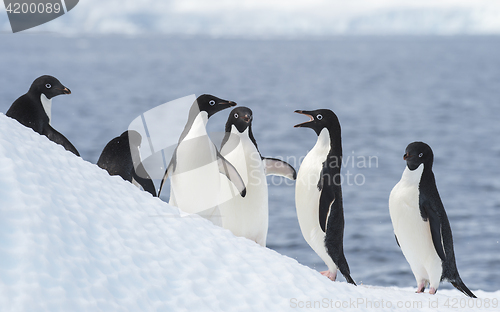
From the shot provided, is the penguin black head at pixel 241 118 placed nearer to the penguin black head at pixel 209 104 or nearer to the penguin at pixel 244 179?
the penguin at pixel 244 179

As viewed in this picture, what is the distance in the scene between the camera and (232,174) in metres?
3.78

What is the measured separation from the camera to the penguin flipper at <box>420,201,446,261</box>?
404 centimetres

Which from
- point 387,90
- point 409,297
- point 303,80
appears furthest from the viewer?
point 303,80

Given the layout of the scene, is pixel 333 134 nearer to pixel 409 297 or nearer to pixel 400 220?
pixel 400 220

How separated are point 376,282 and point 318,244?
4.69 m

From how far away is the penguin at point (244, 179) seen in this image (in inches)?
159

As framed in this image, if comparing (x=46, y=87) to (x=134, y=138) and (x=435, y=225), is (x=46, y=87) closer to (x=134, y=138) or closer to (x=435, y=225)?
(x=134, y=138)

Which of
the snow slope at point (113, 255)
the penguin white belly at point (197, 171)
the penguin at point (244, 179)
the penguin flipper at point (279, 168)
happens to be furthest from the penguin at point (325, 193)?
the snow slope at point (113, 255)

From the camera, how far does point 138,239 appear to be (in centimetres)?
197

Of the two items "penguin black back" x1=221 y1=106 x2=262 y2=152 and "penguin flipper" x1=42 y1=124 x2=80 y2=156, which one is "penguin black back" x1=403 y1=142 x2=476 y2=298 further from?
"penguin flipper" x1=42 y1=124 x2=80 y2=156

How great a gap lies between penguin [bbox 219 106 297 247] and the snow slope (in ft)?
5.21

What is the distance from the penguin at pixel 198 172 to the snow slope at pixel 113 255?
1.32 m

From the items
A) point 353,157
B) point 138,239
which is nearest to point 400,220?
point 138,239

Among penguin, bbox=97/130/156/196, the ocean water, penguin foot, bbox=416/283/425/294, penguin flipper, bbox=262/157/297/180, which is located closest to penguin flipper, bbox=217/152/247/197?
penguin flipper, bbox=262/157/297/180
